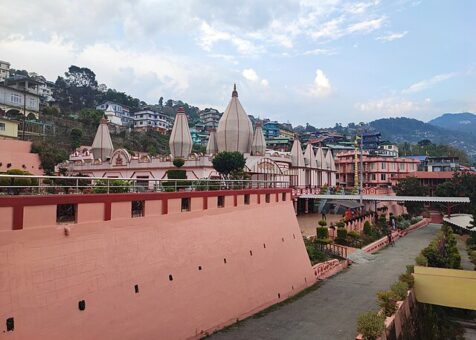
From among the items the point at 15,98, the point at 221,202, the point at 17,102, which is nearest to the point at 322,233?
the point at 221,202

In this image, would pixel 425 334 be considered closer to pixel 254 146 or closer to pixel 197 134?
pixel 254 146

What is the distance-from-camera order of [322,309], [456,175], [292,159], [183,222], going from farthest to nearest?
[456,175] → [292,159] → [322,309] → [183,222]

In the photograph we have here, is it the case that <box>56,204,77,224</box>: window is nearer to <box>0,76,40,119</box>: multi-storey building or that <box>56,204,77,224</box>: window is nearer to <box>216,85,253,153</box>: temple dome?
<box>216,85,253,153</box>: temple dome

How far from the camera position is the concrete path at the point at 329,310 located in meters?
16.3

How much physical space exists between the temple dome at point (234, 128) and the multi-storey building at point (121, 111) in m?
84.9

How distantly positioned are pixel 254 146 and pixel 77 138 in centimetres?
3460

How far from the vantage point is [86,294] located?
11125mm

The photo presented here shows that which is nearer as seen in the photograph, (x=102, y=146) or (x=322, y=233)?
(x=322, y=233)

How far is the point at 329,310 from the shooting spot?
1945 cm

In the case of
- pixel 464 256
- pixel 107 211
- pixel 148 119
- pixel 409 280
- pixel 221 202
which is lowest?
pixel 464 256

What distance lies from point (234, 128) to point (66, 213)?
1076 inches

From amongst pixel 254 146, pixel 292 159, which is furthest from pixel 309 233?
pixel 292 159

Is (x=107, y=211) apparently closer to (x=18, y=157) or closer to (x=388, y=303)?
(x=388, y=303)

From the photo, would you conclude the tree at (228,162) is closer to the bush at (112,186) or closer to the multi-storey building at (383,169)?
the bush at (112,186)
